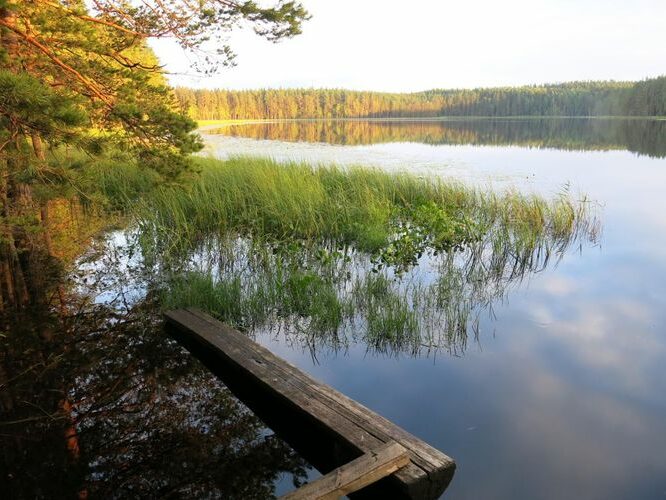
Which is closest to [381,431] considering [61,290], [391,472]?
[391,472]

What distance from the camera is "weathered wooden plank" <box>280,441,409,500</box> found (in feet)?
8.16

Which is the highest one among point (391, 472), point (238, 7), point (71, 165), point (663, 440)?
point (238, 7)

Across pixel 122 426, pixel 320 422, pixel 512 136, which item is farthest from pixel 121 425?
pixel 512 136

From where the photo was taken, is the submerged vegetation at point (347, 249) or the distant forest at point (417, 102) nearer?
the submerged vegetation at point (347, 249)

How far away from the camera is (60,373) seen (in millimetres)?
4184

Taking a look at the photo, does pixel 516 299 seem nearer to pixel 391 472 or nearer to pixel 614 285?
pixel 614 285

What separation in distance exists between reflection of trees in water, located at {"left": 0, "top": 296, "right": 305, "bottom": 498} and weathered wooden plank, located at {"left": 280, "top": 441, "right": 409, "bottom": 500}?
0.58 meters

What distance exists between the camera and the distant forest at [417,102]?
4028 inches

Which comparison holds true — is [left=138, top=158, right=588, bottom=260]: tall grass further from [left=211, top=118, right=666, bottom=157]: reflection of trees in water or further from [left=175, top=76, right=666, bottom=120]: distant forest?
[left=175, top=76, right=666, bottom=120]: distant forest

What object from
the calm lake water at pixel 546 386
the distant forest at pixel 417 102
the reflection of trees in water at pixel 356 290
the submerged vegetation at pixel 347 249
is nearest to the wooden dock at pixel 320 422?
the calm lake water at pixel 546 386

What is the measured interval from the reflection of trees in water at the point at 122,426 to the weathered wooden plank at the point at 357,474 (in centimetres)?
58

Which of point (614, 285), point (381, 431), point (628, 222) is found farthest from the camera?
point (628, 222)

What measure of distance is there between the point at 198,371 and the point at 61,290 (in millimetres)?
2860

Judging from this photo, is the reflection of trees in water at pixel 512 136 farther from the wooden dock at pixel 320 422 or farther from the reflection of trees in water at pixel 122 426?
the reflection of trees in water at pixel 122 426
